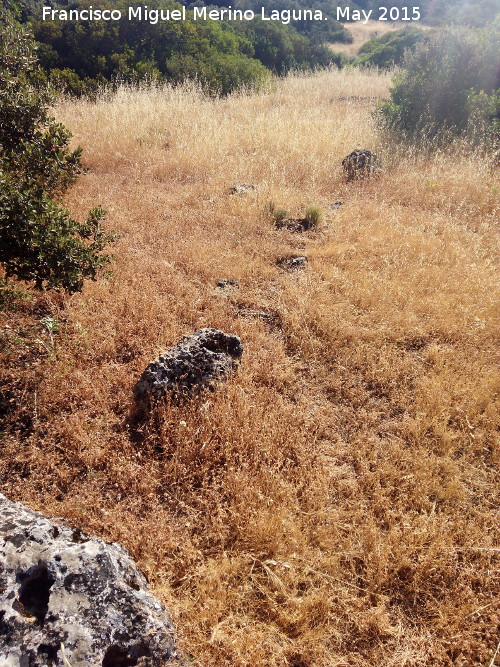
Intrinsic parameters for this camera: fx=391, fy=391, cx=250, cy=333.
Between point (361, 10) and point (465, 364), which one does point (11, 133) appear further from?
point (361, 10)

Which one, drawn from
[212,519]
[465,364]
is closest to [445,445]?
[465,364]

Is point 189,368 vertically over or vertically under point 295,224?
under

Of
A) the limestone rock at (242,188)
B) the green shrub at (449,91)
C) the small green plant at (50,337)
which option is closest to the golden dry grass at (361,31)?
the green shrub at (449,91)

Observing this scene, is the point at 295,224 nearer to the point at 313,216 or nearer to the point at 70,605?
the point at 313,216

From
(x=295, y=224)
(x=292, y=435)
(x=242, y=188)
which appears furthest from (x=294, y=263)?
(x=292, y=435)

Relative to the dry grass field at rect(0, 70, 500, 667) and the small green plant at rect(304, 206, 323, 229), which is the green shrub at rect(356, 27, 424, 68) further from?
the dry grass field at rect(0, 70, 500, 667)

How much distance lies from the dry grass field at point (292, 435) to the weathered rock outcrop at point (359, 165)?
189 centimetres

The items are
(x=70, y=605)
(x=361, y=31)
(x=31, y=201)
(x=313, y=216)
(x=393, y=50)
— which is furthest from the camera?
(x=361, y=31)

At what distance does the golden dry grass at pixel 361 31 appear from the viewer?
23.7 m

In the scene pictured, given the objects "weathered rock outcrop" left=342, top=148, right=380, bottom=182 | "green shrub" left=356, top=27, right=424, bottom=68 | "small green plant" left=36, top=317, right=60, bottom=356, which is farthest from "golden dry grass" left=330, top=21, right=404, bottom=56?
"small green plant" left=36, top=317, right=60, bottom=356

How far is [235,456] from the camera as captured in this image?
2.78 meters

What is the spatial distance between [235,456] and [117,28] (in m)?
17.6

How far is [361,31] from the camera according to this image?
90.9 ft

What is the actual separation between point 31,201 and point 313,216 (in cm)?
429
